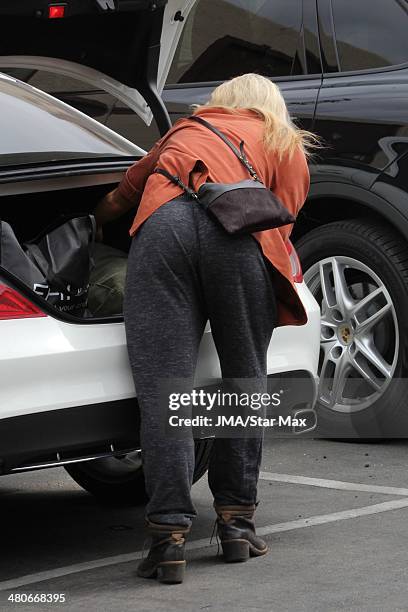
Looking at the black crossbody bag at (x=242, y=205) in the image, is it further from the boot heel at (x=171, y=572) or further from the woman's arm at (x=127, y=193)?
the boot heel at (x=171, y=572)

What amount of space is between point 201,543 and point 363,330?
182 cm

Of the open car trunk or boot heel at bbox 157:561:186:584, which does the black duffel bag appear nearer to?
the open car trunk

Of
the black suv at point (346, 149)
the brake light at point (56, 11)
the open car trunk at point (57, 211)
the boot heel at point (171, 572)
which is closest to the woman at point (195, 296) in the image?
the boot heel at point (171, 572)

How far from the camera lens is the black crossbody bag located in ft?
15.4

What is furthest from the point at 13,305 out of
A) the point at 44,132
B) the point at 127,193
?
the point at 44,132

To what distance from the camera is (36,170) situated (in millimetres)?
5000

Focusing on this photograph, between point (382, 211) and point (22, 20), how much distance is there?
2.06 metres

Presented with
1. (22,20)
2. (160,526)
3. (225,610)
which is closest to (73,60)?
(22,20)

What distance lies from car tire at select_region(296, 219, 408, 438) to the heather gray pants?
204 cm

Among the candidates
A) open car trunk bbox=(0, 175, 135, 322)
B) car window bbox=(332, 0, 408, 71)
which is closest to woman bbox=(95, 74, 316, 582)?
open car trunk bbox=(0, 175, 135, 322)

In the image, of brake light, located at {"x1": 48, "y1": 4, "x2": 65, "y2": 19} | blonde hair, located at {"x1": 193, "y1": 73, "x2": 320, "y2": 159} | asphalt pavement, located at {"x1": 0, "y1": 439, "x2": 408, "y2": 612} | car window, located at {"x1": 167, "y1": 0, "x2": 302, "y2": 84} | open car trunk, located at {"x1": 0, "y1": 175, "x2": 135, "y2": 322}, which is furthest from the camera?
car window, located at {"x1": 167, "y1": 0, "x2": 302, "y2": 84}

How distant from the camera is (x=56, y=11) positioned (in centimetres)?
540

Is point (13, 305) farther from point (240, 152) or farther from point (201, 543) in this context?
point (201, 543)

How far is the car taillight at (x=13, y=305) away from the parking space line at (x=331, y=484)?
1901mm
